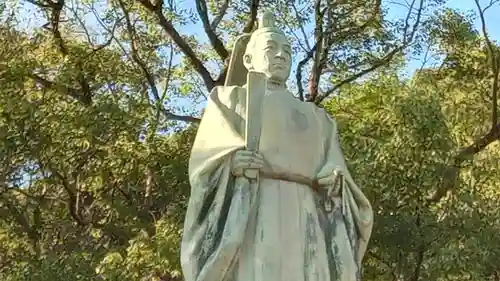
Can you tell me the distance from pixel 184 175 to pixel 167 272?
50.3 inches

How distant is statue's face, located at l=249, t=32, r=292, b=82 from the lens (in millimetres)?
6121

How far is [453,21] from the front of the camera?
13.4 meters

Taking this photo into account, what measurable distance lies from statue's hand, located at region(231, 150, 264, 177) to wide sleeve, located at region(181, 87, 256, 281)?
1.5 inches

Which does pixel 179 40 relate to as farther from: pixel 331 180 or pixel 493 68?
pixel 331 180

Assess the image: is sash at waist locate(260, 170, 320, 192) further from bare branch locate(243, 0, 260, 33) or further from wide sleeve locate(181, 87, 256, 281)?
bare branch locate(243, 0, 260, 33)

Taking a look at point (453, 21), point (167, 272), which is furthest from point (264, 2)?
point (167, 272)

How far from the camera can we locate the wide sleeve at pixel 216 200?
18.1 feet

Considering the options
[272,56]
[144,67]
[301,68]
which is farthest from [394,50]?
[272,56]

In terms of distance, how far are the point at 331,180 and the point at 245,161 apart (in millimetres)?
524

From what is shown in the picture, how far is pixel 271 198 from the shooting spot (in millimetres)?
5758

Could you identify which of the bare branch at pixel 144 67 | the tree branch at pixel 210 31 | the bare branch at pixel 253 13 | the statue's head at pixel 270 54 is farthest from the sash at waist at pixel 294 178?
the tree branch at pixel 210 31

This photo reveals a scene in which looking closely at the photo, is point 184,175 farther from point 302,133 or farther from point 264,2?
point 302,133

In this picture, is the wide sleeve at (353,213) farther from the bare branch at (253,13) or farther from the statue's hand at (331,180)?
the bare branch at (253,13)

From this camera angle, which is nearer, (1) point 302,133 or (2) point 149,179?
(1) point 302,133
